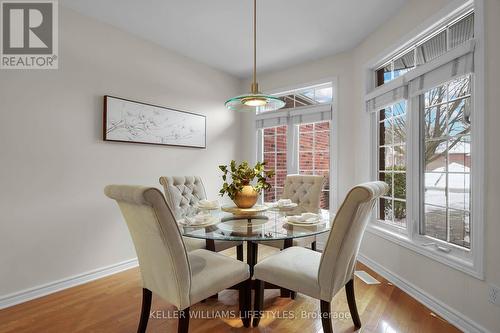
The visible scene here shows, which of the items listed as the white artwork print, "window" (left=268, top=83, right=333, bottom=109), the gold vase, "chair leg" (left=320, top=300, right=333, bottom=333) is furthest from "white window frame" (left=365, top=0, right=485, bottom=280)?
the white artwork print

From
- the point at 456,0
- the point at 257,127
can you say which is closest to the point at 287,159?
the point at 257,127

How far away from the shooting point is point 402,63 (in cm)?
268

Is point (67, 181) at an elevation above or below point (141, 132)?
below

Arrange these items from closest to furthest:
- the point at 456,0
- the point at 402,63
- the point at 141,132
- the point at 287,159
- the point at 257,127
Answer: the point at 456,0
the point at 402,63
the point at 141,132
the point at 287,159
the point at 257,127

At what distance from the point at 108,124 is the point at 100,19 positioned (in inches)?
42.9

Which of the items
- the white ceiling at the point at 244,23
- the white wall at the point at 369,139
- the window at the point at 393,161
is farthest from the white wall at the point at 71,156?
the window at the point at 393,161

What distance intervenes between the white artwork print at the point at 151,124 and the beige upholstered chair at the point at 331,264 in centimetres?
214

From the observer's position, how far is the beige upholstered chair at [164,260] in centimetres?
130

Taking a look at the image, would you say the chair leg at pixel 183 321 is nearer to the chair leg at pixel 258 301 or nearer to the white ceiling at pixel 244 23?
the chair leg at pixel 258 301

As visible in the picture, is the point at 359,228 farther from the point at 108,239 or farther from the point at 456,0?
the point at 108,239

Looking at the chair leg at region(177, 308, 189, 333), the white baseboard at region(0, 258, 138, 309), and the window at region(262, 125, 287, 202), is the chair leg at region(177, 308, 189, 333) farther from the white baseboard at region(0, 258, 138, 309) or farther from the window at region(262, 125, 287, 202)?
the window at region(262, 125, 287, 202)

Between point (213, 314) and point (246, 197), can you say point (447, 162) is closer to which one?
point (246, 197)

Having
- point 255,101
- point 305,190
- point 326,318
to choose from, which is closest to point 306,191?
point 305,190

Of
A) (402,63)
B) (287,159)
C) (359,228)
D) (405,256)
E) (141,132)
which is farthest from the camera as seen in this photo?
(287,159)
